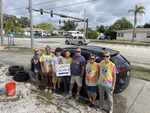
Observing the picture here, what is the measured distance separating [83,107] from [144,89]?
2.93 meters

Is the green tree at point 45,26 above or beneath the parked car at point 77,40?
above

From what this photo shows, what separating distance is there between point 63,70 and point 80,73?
1.93 feet

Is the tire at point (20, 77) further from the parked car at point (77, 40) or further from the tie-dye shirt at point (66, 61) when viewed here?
the parked car at point (77, 40)

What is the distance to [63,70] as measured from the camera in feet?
19.4

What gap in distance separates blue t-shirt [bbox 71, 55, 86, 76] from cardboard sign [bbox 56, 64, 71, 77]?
0.21 m

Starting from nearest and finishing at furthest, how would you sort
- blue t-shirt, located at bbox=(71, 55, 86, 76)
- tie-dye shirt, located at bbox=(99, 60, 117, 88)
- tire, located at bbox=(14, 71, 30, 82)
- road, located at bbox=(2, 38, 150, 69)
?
tie-dye shirt, located at bbox=(99, 60, 117, 88), blue t-shirt, located at bbox=(71, 55, 86, 76), tire, located at bbox=(14, 71, 30, 82), road, located at bbox=(2, 38, 150, 69)

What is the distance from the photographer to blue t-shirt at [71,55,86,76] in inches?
217

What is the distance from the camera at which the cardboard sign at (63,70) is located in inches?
230

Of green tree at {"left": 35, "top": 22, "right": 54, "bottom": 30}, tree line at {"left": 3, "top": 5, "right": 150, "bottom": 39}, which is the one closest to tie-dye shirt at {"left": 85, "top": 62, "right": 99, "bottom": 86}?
tree line at {"left": 3, "top": 5, "right": 150, "bottom": 39}

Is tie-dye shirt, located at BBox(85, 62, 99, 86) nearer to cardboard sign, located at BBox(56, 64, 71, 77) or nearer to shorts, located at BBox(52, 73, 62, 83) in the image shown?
cardboard sign, located at BBox(56, 64, 71, 77)

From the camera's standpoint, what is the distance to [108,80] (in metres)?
4.81

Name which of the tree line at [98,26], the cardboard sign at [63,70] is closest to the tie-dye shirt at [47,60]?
the cardboard sign at [63,70]

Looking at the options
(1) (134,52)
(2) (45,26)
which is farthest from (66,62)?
(2) (45,26)

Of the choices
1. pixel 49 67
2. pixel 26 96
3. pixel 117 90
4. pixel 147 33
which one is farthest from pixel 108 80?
pixel 147 33
